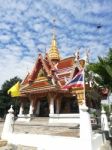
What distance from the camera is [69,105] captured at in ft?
86.9

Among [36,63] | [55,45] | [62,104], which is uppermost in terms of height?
[55,45]

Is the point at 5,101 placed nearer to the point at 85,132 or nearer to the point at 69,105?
the point at 69,105

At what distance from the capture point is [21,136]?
12523 mm

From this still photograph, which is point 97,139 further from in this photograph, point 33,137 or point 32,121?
point 32,121

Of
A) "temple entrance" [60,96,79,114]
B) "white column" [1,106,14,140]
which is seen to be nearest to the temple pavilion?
"temple entrance" [60,96,79,114]

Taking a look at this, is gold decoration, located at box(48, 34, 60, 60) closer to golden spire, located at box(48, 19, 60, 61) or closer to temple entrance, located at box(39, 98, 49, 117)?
golden spire, located at box(48, 19, 60, 61)

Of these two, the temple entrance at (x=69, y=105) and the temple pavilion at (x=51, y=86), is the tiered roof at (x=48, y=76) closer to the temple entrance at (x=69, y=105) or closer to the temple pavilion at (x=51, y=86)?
the temple pavilion at (x=51, y=86)

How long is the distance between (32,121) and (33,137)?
1251 cm

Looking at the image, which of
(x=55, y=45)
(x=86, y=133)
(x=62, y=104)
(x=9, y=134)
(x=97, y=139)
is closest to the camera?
(x=86, y=133)

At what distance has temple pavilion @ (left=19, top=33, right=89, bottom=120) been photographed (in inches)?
924

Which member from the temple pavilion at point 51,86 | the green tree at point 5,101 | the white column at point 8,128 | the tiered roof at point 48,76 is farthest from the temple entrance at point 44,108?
the green tree at point 5,101

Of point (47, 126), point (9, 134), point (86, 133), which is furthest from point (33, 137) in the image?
point (47, 126)

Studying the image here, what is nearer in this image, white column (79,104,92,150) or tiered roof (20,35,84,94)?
white column (79,104,92,150)

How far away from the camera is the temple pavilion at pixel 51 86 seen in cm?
2347
